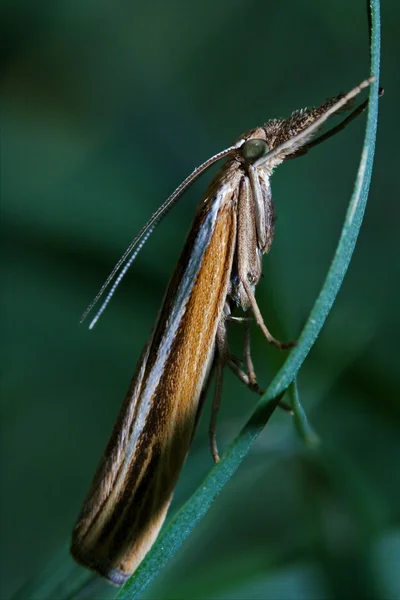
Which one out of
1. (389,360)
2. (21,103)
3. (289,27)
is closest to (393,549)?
(389,360)

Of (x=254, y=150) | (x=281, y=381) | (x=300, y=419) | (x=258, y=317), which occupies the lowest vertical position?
(x=300, y=419)

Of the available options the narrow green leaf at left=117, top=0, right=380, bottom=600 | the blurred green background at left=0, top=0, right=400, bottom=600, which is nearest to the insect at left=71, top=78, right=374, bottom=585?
the blurred green background at left=0, top=0, right=400, bottom=600

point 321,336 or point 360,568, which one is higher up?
point 321,336

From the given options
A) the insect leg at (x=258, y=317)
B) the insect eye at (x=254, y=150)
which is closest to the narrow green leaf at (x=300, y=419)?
the insect leg at (x=258, y=317)

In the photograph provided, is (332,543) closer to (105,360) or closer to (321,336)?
(321,336)

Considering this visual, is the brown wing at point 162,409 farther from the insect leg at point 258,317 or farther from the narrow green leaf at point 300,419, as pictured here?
the narrow green leaf at point 300,419

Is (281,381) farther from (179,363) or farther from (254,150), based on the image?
(254,150)

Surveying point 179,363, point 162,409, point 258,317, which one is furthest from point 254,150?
point 162,409

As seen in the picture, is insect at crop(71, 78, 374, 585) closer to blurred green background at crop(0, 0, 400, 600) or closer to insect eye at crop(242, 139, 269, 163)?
insect eye at crop(242, 139, 269, 163)
